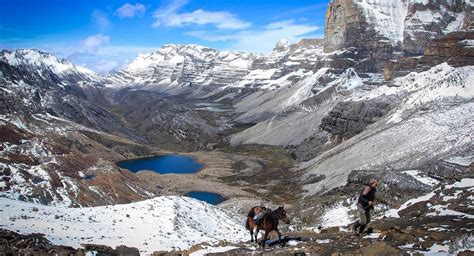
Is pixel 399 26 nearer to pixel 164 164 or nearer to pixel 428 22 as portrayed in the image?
pixel 428 22

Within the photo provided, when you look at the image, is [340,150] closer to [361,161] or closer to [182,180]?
[361,161]

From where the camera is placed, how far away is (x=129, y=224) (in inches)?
1344

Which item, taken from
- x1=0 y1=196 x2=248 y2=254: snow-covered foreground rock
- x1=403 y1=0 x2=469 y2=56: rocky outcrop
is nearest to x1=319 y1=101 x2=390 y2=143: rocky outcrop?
x1=0 y1=196 x2=248 y2=254: snow-covered foreground rock

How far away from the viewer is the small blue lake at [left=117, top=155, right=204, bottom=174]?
416 feet

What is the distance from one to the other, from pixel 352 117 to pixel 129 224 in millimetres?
88544

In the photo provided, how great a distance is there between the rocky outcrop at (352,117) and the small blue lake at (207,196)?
132ft

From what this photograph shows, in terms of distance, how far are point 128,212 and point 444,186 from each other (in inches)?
948

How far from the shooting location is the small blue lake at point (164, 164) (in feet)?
416

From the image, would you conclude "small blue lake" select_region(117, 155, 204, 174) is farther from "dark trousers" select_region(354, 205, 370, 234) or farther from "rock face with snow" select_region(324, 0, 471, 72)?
"dark trousers" select_region(354, 205, 370, 234)

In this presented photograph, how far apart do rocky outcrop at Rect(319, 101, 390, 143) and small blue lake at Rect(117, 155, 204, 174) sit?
3895 centimetres

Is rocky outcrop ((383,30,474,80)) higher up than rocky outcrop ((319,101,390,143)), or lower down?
higher up

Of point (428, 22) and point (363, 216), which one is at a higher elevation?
point (428, 22)

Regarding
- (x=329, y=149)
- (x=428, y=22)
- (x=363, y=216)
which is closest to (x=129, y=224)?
(x=363, y=216)

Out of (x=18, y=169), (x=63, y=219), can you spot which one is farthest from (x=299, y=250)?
(x=18, y=169)
